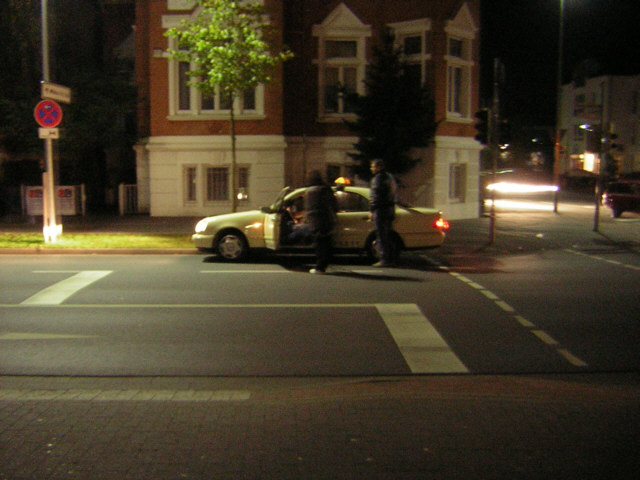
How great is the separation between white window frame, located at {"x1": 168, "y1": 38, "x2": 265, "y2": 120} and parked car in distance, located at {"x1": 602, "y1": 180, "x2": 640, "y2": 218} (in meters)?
13.2

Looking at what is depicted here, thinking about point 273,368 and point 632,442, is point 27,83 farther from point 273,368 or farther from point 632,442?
point 632,442

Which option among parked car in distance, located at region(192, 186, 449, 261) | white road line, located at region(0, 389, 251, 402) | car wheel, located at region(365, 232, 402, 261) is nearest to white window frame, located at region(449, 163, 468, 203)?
parked car in distance, located at region(192, 186, 449, 261)

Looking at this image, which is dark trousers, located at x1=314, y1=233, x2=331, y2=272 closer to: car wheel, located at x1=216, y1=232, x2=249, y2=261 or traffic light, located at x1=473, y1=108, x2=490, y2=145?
car wheel, located at x1=216, y1=232, x2=249, y2=261

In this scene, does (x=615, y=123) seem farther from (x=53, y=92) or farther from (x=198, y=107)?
(x=53, y=92)

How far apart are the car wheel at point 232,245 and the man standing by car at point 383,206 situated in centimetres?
259

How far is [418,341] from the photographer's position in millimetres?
7797

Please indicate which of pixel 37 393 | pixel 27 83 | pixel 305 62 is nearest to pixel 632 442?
pixel 37 393

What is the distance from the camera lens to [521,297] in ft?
34.2

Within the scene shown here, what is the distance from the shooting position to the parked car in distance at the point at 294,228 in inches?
528

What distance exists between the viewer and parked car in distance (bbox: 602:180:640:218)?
25.8 m

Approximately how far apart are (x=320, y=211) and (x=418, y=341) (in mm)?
4807

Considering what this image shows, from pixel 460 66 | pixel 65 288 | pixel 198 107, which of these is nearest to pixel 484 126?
pixel 460 66

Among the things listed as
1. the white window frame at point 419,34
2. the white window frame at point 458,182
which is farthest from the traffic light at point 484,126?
the white window frame at point 458,182

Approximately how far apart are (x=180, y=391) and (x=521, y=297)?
5.95 metres
